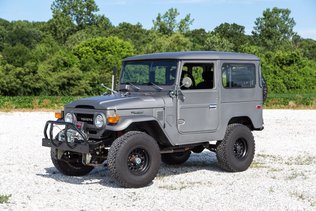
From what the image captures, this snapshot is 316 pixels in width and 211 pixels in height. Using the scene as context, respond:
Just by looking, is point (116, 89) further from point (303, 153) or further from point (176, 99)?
point (303, 153)

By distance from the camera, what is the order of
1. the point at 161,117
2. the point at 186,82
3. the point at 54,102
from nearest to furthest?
the point at 161,117 < the point at 186,82 < the point at 54,102

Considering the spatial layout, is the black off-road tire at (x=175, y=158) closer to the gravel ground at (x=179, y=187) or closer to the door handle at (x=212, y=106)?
the gravel ground at (x=179, y=187)

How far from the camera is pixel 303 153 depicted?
12945 millimetres

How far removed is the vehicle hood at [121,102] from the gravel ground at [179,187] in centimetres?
140

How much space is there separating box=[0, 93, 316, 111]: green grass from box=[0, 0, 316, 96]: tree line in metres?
3.83

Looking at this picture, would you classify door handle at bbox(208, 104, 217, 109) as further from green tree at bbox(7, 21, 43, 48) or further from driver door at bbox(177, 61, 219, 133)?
green tree at bbox(7, 21, 43, 48)

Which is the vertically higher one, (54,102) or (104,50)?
(104,50)

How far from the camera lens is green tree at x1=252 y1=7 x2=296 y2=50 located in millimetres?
100375

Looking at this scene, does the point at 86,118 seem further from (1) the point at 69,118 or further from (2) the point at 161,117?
(2) the point at 161,117

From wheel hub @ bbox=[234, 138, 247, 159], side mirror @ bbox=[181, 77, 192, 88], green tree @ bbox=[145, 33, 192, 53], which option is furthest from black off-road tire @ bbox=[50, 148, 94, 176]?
green tree @ bbox=[145, 33, 192, 53]

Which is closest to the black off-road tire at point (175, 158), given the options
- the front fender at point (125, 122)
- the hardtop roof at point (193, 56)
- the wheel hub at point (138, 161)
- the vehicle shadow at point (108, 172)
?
the vehicle shadow at point (108, 172)

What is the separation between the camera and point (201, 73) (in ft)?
31.8

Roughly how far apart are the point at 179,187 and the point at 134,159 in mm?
934

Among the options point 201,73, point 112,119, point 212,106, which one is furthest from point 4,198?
point 201,73
